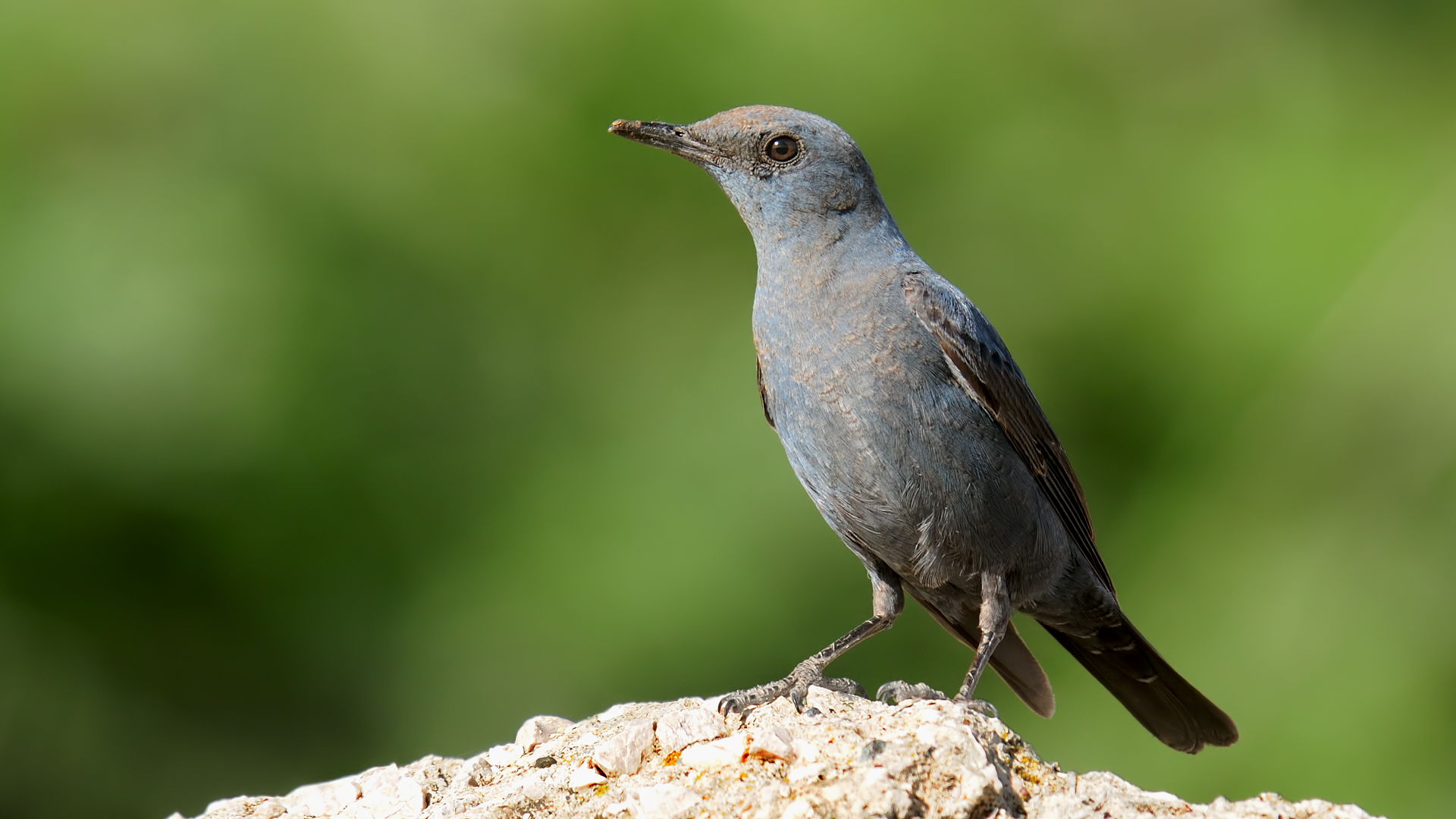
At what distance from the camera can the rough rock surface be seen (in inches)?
104

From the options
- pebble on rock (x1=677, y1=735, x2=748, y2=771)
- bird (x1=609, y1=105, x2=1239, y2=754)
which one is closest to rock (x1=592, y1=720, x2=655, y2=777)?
pebble on rock (x1=677, y1=735, x2=748, y2=771)

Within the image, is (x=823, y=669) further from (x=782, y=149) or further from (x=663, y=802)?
(x=782, y=149)

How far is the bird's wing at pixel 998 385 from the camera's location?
402 centimetres

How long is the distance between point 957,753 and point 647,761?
2.58ft

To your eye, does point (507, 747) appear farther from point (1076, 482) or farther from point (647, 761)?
point (1076, 482)

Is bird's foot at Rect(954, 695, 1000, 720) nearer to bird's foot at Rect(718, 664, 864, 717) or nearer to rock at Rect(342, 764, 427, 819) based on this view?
bird's foot at Rect(718, 664, 864, 717)

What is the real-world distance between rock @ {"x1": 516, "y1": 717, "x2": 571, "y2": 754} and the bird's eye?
2.07 metres

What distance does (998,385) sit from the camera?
4.10 m

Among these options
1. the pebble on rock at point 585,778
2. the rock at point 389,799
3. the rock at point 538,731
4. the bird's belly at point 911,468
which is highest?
the bird's belly at point 911,468

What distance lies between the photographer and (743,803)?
2.68 m

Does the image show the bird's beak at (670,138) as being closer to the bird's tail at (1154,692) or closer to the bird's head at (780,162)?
the bird's head at (780,162)

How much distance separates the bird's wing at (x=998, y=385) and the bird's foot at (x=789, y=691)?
1063 millimetres

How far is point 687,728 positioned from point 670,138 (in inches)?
88.2

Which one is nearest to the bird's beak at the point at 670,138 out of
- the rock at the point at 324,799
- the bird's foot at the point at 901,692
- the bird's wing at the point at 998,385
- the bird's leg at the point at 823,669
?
the bird's wing at the point at 998,385
